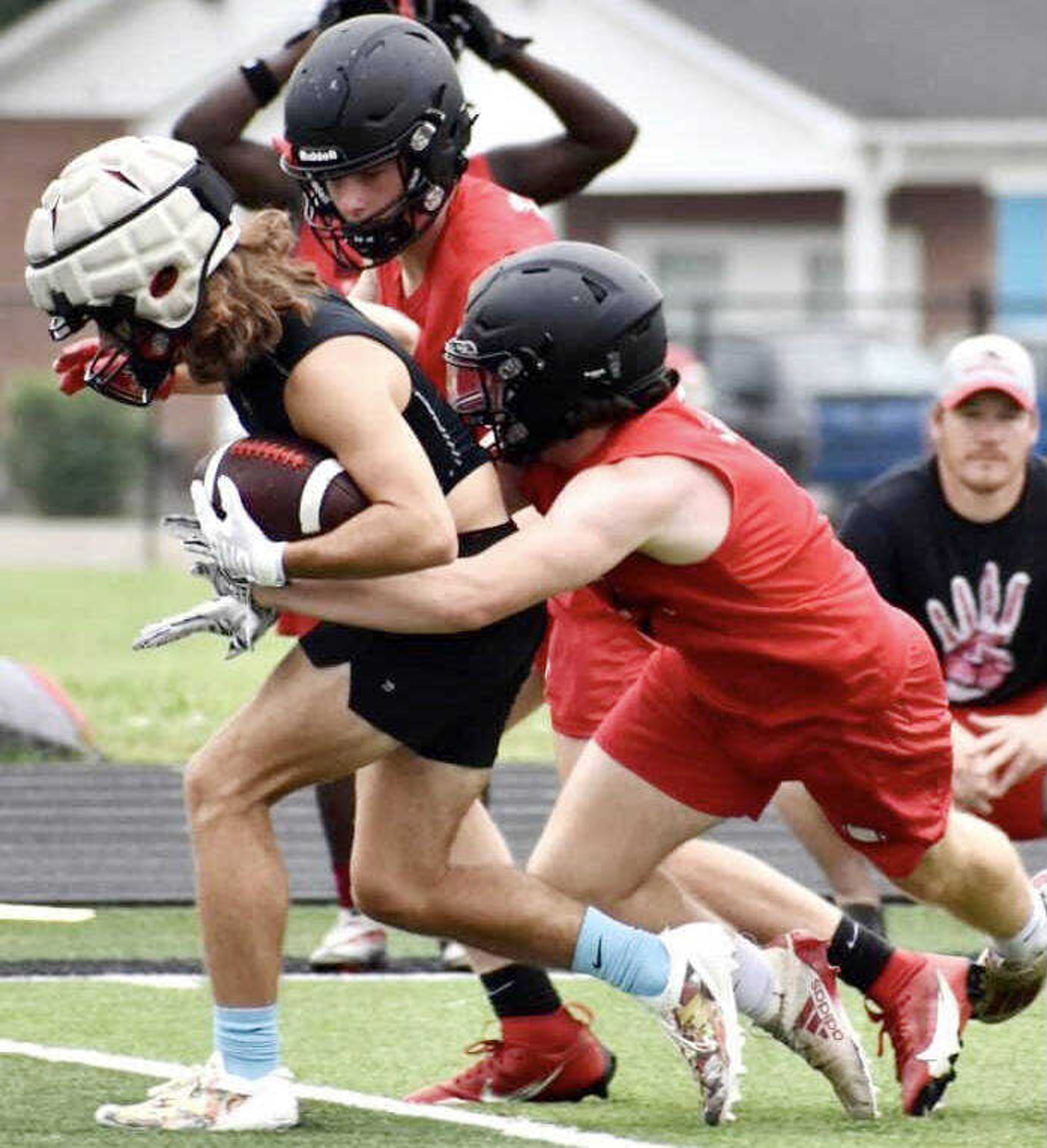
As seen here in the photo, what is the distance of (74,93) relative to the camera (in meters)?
32.5

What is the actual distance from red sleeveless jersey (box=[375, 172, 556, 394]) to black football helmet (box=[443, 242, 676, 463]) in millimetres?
879

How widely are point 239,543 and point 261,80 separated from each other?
2860 millimetres

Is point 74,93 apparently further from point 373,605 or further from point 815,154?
point 373,605

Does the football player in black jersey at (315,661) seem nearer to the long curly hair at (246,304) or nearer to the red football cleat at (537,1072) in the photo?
the long curly hair at (246,304)

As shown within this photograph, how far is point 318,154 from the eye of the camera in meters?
5.75

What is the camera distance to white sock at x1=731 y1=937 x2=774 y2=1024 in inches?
215

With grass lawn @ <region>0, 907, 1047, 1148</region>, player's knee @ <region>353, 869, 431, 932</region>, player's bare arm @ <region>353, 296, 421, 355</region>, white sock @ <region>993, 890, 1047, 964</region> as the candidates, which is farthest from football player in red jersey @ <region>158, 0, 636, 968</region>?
white sock @ <region>993, 890, 1047, 964</region>

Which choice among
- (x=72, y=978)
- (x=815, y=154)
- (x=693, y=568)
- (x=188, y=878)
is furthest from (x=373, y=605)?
(x=815, y=154)

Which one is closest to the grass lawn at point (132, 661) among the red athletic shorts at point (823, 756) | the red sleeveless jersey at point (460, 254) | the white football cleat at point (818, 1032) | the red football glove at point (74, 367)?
the red sleeveless jersey at point (460, 254)

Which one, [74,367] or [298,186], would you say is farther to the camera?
[298,186]

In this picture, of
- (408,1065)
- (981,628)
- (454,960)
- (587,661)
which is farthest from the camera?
(981,628)

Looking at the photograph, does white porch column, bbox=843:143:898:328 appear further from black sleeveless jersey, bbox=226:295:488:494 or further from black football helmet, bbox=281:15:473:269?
black sleeveless jersey, bbox=226:295:488:494

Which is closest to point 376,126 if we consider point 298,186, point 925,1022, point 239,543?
point 239,543

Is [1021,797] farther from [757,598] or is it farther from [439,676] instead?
[439,676]
